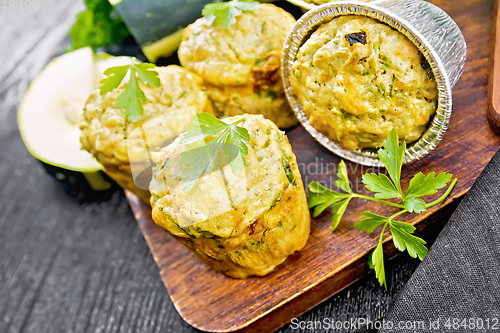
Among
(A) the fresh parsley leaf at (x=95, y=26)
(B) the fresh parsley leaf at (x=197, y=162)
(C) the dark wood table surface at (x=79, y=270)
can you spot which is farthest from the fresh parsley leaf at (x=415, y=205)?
(A) the fresh parsley leaf at (x=95, y=26)

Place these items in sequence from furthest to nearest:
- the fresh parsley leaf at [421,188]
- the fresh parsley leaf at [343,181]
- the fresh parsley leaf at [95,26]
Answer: the fresh parsley leaf at [95,26] < the fresh parsley leaf at [343,181] < the fresh parsley leaf at [421,188]

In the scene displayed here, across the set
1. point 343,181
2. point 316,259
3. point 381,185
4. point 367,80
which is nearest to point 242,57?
point 367,80

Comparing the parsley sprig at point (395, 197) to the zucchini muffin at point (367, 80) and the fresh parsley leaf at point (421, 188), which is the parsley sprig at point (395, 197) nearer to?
the fresh parsley leaf at point (421, 188)

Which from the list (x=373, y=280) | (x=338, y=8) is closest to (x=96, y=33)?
(x=338, y=8)

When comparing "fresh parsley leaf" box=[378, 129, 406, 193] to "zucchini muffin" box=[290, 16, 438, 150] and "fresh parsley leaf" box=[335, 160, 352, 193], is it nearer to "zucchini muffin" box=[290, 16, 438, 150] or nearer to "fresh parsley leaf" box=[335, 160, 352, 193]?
"zucchini muffin" box=[290, 16, 438, 150]

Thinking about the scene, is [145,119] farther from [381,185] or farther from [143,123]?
[381,185]

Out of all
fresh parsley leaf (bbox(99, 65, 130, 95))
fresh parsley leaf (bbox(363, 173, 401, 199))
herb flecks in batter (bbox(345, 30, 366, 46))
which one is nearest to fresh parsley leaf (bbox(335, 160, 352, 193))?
fresh parsley leaf (bbox(363, 173, 401, 199))

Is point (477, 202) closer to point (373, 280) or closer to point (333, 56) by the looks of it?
point (373, 280)
